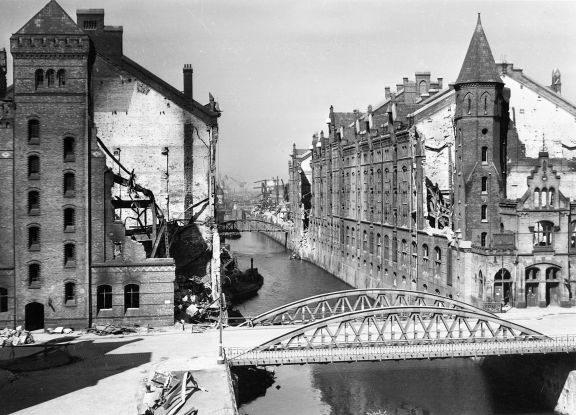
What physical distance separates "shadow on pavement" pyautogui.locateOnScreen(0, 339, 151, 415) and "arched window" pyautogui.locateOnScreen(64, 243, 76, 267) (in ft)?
20.7

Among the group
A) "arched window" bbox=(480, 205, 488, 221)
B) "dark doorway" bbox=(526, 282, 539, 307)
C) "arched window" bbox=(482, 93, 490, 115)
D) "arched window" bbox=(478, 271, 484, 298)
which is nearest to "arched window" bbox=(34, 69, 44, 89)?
"arched window" bbox=(482, 93, 490, 115)

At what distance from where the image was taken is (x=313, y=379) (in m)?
45.8

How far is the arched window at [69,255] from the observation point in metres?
45.0

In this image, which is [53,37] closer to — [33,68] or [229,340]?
[33,68]

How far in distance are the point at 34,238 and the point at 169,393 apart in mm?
19007

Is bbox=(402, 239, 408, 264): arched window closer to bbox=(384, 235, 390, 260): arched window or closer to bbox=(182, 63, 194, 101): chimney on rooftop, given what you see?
bbox=(384, 235, 390, 260): arched window

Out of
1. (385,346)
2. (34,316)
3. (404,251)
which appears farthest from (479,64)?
(34,316)

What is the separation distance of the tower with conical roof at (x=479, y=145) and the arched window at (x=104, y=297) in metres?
26.4

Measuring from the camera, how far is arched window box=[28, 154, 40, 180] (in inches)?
1766

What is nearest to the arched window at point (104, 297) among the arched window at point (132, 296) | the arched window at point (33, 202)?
the arched window at point (132, 296)

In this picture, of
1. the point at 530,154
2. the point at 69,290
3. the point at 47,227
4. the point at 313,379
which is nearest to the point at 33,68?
the point at 47,227

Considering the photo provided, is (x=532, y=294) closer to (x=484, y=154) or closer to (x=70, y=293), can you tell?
(x=484, y=154)

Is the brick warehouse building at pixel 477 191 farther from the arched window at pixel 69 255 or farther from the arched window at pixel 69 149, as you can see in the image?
the arched window at pixel 69 149

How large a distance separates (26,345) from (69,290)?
18.8ft
